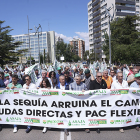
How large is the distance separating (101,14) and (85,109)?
Result: 6518cm

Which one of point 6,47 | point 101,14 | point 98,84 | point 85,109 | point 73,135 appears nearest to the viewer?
point 73,135

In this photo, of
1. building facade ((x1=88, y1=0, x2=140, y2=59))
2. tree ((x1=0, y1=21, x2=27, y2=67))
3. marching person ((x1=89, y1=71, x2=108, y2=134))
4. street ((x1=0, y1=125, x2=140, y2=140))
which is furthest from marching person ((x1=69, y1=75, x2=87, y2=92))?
building facade ((x1=88, y1=0, x2=140, y2=59))

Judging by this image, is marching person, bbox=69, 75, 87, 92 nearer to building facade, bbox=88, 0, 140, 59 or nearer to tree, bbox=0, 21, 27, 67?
tree, bbox=0, 21, 27, 67

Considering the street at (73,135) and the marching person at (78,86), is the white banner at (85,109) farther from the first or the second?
the marching person at (78,86)

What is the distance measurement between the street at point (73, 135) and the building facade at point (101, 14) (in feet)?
177

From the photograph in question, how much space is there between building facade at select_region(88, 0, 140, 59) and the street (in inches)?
2122

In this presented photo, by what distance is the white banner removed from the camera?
454cm

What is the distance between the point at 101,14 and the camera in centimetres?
6444

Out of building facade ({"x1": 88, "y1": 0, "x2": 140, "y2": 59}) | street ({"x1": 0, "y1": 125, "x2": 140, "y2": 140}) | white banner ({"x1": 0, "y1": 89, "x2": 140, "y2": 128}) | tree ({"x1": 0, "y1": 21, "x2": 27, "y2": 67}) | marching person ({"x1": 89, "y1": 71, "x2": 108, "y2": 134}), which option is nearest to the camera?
street ({"x1": 0, "y1": 125, "x2": 140, "y2": 140})

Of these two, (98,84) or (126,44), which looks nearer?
(98,84)

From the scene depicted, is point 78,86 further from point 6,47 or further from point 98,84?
point 6,47

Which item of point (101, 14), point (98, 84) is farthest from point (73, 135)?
point (101, 14)

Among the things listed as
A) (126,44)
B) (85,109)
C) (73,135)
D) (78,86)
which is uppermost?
(126,44)

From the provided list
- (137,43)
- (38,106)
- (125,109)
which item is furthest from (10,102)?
(137,43)
